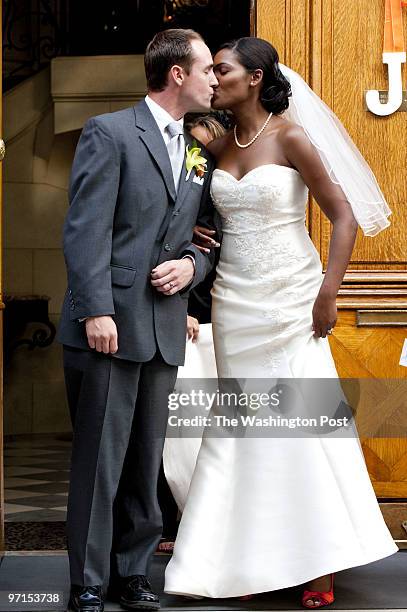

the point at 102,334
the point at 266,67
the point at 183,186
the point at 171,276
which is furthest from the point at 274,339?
the point at 266,67

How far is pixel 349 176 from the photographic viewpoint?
4.54 metres

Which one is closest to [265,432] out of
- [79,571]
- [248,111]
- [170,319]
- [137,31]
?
[170,319]

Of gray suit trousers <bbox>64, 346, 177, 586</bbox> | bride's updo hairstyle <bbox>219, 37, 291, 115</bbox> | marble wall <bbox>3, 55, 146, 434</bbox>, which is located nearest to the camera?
gray suit trousers <bbox>64, 346, 177, 586</bbox>

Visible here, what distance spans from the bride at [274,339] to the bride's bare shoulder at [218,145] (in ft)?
0.04

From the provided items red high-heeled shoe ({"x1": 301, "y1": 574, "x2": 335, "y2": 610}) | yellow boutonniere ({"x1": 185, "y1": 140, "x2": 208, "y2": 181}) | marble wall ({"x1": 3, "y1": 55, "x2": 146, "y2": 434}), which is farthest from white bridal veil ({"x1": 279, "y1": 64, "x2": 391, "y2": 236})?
marble wall ({"x1": 3, "y1": 55, "x2": 146, "y2": 434})

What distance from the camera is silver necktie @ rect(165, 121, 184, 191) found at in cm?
423

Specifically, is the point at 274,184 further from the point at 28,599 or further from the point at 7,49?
the point at 7,49

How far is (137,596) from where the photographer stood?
4.16 metres

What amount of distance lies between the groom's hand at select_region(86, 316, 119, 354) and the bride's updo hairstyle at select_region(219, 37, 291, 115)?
1.19 metres

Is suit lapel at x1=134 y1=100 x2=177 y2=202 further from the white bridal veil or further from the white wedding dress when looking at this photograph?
the white bridal veil

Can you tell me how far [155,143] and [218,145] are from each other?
2.10ft

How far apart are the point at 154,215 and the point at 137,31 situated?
23.9 ft

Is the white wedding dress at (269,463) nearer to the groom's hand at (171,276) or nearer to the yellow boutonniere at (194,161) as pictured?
the yellow boutonniere at (194,161)

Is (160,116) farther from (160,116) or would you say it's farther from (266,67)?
(266,67)
